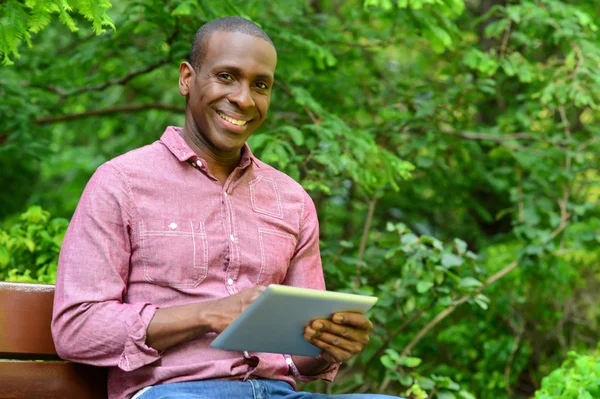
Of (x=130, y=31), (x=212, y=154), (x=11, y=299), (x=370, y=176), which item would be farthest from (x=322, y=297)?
(x=130, y=31)

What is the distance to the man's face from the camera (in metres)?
2.60

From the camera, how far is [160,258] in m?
2.40

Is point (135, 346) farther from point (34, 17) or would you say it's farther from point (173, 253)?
point (34, 17)

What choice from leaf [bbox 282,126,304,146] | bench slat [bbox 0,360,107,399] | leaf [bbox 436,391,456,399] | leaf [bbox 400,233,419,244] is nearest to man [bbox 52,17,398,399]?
bench slat [bbox 0,360,107,399]

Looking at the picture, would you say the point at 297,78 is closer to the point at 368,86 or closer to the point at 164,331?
the point at 368,86

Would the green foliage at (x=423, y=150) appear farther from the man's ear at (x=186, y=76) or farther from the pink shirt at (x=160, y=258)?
the pink shirt at (x=160, y=258)

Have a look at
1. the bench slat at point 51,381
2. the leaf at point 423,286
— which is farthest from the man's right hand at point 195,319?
the leaf at point 423,286

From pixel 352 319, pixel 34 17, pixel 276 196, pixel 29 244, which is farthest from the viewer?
pixel 29 244

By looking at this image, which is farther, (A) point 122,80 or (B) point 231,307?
(A) point 122,80

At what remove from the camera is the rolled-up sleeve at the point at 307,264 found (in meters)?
2.76

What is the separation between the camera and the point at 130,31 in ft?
14.4

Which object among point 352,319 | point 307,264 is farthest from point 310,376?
point 352,319

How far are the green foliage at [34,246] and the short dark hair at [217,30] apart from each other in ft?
3.97

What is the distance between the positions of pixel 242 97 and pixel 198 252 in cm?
52
